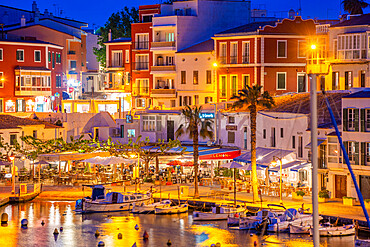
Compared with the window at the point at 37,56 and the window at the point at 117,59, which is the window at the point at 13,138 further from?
the window at the point at 117,59

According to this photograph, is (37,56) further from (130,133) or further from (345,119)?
(345,119)

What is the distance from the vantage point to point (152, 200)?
53.8 meters

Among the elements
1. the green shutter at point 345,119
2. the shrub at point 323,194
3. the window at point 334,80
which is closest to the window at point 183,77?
the window at point 334,80

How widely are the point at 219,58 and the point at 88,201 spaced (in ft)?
92.3

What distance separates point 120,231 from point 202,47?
37.6 metres

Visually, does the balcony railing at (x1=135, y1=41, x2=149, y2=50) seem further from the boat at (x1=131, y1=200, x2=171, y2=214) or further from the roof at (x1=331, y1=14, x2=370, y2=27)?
the boat at (x1=131, y1=200, x2=171, y2=214)

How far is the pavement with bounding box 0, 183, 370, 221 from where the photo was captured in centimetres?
4565

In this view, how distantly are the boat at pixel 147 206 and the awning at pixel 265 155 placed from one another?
8.44 metres

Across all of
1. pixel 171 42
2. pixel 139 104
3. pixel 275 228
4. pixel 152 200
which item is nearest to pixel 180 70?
pixel 171 42

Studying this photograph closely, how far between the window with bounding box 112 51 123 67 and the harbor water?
38539 millimetres

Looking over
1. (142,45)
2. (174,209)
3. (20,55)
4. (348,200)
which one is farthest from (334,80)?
(20,55)

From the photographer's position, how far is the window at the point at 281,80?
2923 inches

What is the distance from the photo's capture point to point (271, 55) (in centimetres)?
7369

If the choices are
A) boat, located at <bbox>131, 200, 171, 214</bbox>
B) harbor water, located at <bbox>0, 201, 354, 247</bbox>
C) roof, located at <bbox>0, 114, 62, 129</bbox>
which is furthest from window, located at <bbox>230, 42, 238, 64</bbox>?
harbor water, located at <bbox>0, 201, 354, 247</bbox>
